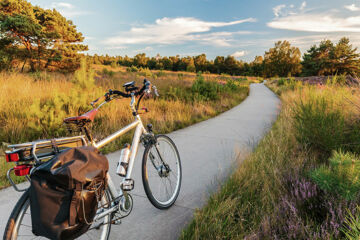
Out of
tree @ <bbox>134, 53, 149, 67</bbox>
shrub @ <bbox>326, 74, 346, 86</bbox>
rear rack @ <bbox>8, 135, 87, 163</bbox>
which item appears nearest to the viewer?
rear rack @ <bbox>8, 135, 87, 163</bbox>

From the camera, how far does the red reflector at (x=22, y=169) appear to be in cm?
132

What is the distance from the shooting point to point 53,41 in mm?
17281

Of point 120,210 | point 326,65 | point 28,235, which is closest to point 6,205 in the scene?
point 28,235

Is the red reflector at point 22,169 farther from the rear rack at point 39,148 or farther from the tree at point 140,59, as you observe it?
the tree at point 140,59

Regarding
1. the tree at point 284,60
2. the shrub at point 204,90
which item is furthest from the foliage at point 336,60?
the shrub at point 204,90

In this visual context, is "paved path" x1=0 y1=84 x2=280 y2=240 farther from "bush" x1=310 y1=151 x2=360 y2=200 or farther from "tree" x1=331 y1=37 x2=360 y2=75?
"tree" x1=331 y1=37 x2=360 y2=75

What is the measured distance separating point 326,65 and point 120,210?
62.5 m

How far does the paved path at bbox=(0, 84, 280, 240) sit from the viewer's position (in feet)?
7.43

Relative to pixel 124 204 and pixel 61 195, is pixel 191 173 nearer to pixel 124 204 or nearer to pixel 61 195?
pixel 124 204

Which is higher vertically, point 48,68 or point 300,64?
point 48,68

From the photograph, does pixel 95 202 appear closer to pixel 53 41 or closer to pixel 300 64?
pixel 53 41

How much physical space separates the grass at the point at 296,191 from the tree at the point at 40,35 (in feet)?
57.7

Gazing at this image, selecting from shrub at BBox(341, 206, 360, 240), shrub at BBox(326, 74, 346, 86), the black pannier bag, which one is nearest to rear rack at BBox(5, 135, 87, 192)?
the black pannier bag

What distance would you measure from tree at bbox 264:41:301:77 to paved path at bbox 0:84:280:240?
77252mm
